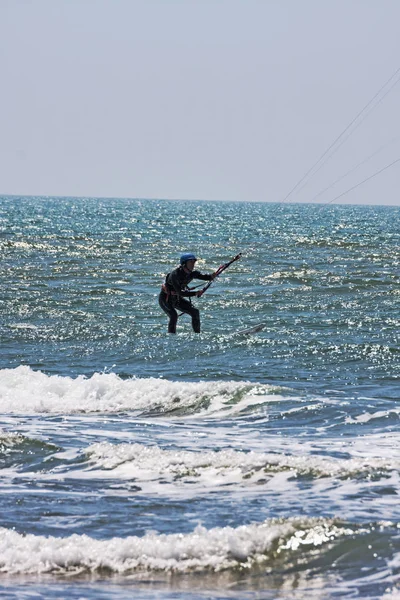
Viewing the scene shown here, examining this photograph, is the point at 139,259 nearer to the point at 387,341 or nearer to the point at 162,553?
the point at 387,341

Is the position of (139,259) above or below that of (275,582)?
above

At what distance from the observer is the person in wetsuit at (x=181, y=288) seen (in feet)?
49.9

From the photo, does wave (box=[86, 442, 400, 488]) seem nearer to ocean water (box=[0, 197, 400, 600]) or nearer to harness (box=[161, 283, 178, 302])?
ocean water (box=[0, 197, 400, 600])

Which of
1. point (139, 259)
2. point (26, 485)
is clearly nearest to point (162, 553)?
point (26, 485)

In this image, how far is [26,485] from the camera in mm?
10930

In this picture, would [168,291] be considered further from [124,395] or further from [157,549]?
[157,549]

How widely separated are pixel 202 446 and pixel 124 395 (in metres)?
4.33

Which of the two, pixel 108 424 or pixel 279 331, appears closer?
pixel 108 424

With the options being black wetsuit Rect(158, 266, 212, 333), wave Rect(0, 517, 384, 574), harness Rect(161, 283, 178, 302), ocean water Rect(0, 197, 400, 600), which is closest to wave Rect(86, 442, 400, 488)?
ocean water Rect(0, 197, 400, 600)

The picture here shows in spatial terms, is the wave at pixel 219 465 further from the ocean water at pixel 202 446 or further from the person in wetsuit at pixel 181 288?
the person in wetsuit at pixel 181 288

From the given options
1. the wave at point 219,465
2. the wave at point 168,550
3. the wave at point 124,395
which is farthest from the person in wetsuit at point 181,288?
the wave at point 168,550

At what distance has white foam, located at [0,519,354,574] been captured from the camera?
8508mm

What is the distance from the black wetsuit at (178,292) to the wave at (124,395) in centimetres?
130

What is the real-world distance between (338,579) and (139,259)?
37.3 metres
